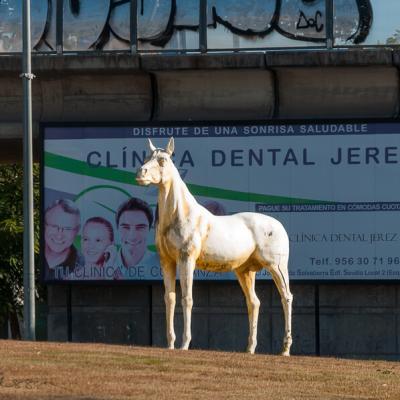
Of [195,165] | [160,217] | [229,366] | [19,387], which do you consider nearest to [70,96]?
[195,165]

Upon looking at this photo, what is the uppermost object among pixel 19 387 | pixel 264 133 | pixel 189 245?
pixel 264 133

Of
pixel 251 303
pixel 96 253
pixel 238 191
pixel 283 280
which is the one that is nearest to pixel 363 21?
pixel 238 191

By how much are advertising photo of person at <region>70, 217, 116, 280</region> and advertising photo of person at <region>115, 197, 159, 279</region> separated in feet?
0.62

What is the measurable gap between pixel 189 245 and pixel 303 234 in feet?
24.7

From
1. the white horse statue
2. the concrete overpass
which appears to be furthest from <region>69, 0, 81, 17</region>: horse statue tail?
the white horse statue

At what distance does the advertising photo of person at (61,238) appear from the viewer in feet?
Answer: 99.1

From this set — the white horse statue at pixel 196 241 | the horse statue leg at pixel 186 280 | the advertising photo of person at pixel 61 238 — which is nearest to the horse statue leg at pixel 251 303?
the white horse statue at pixel 196 241

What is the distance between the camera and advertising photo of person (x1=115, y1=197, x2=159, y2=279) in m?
30.1

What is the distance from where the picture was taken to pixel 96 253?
1188 inches

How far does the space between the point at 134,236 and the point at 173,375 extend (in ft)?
36.2

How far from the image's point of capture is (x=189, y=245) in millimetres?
22609

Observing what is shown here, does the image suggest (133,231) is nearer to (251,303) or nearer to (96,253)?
(96,253)

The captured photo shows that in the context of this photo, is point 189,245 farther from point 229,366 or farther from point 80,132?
point 80,132

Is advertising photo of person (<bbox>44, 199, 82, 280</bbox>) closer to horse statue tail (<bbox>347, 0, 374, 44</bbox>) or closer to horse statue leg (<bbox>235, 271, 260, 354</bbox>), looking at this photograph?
horse statue tail (<bbox>347, 0, 374, 44</bbox>)
